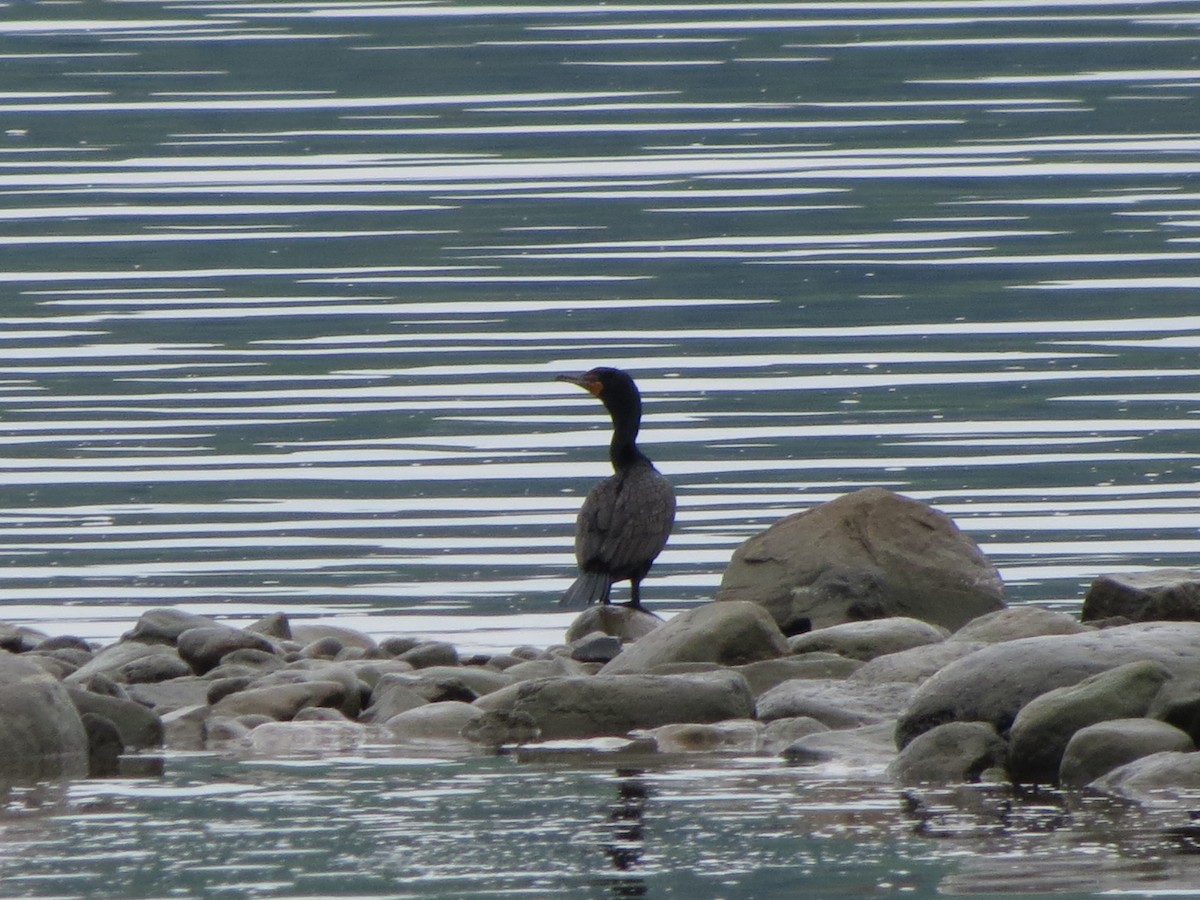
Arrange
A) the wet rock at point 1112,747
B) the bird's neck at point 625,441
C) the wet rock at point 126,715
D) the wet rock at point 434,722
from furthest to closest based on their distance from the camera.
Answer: the bird's neck at point 625,441 → the wet rock at point 434,722 → the wet rock at point 126,715 → the wet rock at point 1112,747

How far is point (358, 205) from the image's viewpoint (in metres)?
26.4

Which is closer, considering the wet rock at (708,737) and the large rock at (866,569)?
the wet rock at (708,737)

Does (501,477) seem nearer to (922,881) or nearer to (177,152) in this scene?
(922,881)

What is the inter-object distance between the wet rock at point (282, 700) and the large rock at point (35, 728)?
3.35ft

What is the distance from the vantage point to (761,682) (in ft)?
33.5

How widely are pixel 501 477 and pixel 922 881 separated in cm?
845

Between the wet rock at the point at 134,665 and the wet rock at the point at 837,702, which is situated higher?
the wet rock at the point at 134,665

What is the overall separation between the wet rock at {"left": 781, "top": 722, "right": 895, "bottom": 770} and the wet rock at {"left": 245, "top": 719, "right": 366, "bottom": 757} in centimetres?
147

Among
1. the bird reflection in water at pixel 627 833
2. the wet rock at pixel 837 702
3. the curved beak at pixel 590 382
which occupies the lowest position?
the bird reflection in water at pixel 627 833

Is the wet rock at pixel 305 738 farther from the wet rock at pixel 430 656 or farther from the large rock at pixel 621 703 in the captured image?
the wet rock at pixel 430 656

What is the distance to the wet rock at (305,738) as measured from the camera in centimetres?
935

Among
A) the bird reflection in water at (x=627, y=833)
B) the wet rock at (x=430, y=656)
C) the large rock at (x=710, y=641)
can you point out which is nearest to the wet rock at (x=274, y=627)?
the wet rock at (x=430, y=656)

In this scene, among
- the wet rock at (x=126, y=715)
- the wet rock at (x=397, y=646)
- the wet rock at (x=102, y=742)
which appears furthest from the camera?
the wet rock at (x=397, y=646)

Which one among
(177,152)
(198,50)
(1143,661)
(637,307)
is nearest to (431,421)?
(637,307)
